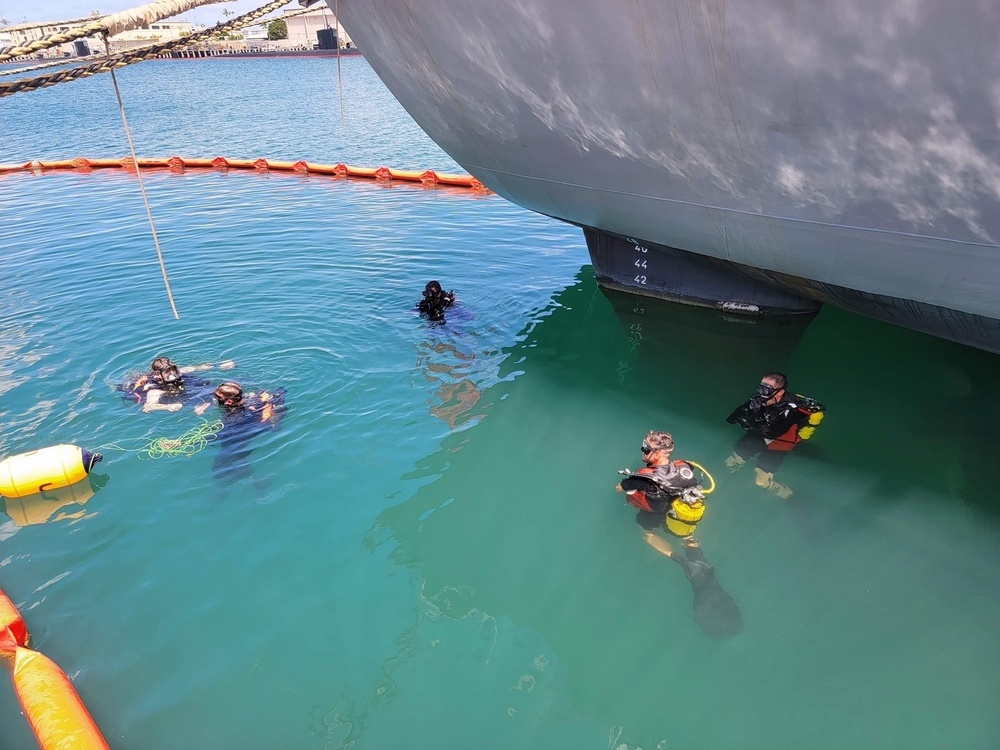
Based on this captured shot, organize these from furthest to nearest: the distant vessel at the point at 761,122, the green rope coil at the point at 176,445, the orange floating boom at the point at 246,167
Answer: the orange floating boom at the point at 246,167, the green rope coil at the point at 176,445, the distant vessel at the point at 761,122

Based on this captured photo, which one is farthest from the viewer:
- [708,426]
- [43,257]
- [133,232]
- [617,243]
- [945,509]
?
[133,232]

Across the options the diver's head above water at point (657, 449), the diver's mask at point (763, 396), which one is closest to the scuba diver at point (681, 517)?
the diver's head above water at point (657, 449)

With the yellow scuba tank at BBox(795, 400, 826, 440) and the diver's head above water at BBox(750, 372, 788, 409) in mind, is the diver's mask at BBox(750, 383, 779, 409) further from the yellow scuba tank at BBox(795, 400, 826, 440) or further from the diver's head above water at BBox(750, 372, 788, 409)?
the yellow scuba tank at BBox(795, 400, 826, 440)

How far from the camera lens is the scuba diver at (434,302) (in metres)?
9.30

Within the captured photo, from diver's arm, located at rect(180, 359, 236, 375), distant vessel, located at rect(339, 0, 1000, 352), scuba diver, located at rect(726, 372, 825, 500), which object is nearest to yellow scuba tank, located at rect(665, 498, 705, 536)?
scuba diver, located at rect(726, 372, 825, 500)

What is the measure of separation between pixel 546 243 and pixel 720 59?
28.6 ft

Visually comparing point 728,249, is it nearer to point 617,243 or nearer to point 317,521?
point 617,243

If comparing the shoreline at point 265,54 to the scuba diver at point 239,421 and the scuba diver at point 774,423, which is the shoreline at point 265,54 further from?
the scuba diver at point 774,423

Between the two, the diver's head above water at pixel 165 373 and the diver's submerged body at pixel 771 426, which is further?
the diver's head above water at pixel 165 373

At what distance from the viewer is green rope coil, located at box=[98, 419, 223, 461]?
6.67 meters

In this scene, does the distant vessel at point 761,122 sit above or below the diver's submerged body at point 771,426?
above

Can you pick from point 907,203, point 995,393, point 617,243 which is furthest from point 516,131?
point 995,393

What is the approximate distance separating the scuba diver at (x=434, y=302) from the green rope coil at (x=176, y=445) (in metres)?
3.61

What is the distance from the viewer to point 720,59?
4.71m
